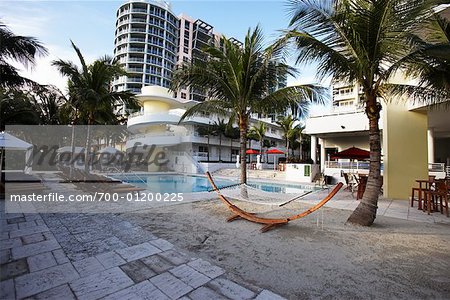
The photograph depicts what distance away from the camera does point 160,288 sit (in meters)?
2.46

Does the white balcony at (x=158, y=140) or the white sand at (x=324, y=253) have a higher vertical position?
the white balcony at (x=158, y=140)

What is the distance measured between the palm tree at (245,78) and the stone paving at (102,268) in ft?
15.5

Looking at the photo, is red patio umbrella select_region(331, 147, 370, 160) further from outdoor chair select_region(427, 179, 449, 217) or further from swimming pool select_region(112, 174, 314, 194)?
outdoor chair select_region(427, 179, 449, 217)

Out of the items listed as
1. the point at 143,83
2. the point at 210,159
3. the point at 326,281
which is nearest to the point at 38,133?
the point at 210,159

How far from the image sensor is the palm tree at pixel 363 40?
4223 mm

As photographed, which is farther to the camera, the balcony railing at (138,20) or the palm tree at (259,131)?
the balcony railing at (138,20)

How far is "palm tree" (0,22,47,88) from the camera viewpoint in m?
5.82

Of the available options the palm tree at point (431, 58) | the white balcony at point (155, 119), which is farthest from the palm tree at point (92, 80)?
the white balcony at point (155, 119)

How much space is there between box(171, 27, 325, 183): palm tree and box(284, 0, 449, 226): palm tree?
5.85 feet

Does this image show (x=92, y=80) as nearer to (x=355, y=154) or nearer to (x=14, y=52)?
(x=14, y=52)

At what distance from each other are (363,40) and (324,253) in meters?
4.25

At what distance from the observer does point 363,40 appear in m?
4.60

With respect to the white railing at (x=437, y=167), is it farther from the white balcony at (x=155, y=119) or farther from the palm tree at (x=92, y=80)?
the white balcony at (x=155, y=119)

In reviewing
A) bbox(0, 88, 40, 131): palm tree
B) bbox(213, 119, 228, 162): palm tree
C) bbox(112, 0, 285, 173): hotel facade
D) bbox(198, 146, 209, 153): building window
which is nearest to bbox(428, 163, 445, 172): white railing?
bbox(112, 0, 285, 173): hotel facade
